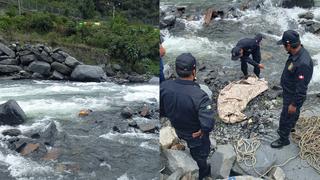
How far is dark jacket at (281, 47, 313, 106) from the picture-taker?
1.21 metres

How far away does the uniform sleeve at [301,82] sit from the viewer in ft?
3.97

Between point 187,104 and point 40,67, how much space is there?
7.47 m

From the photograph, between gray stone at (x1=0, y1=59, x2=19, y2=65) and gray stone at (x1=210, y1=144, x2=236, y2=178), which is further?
gray stone at (x1=0, y1=59, x2=19, y2=65)

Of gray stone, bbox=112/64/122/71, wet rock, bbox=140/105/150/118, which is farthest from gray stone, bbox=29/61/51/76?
wet rock, bbox=140/105/150/118

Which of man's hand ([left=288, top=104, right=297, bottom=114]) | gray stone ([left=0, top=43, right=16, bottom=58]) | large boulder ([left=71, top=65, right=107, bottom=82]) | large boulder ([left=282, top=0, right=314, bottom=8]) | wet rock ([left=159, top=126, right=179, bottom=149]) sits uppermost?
large boulder ([left=282, top=0, right=314, bottom=8])

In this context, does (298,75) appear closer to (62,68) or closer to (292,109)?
(292,109)

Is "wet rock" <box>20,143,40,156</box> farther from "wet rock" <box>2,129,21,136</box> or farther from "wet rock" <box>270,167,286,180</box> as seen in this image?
"wet rock" <box>270,167,286,180</box>

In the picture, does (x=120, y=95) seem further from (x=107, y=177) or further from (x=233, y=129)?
(x=233, y=129)

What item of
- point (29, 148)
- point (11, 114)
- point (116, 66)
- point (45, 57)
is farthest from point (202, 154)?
point (45, 57)

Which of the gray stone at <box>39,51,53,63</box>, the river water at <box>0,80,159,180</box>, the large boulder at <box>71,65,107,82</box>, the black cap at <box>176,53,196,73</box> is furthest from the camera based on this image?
the gray stone at <box>39,51,53,63</box>

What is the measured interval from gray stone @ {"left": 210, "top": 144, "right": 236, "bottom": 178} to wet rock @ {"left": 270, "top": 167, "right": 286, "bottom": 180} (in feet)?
0.42

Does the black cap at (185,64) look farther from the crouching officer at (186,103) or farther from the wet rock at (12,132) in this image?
the wet rock at (12,132)

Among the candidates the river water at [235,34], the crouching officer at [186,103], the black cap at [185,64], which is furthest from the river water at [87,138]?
the black cap at [185,64]

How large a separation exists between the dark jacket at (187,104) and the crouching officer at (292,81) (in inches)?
13.6
